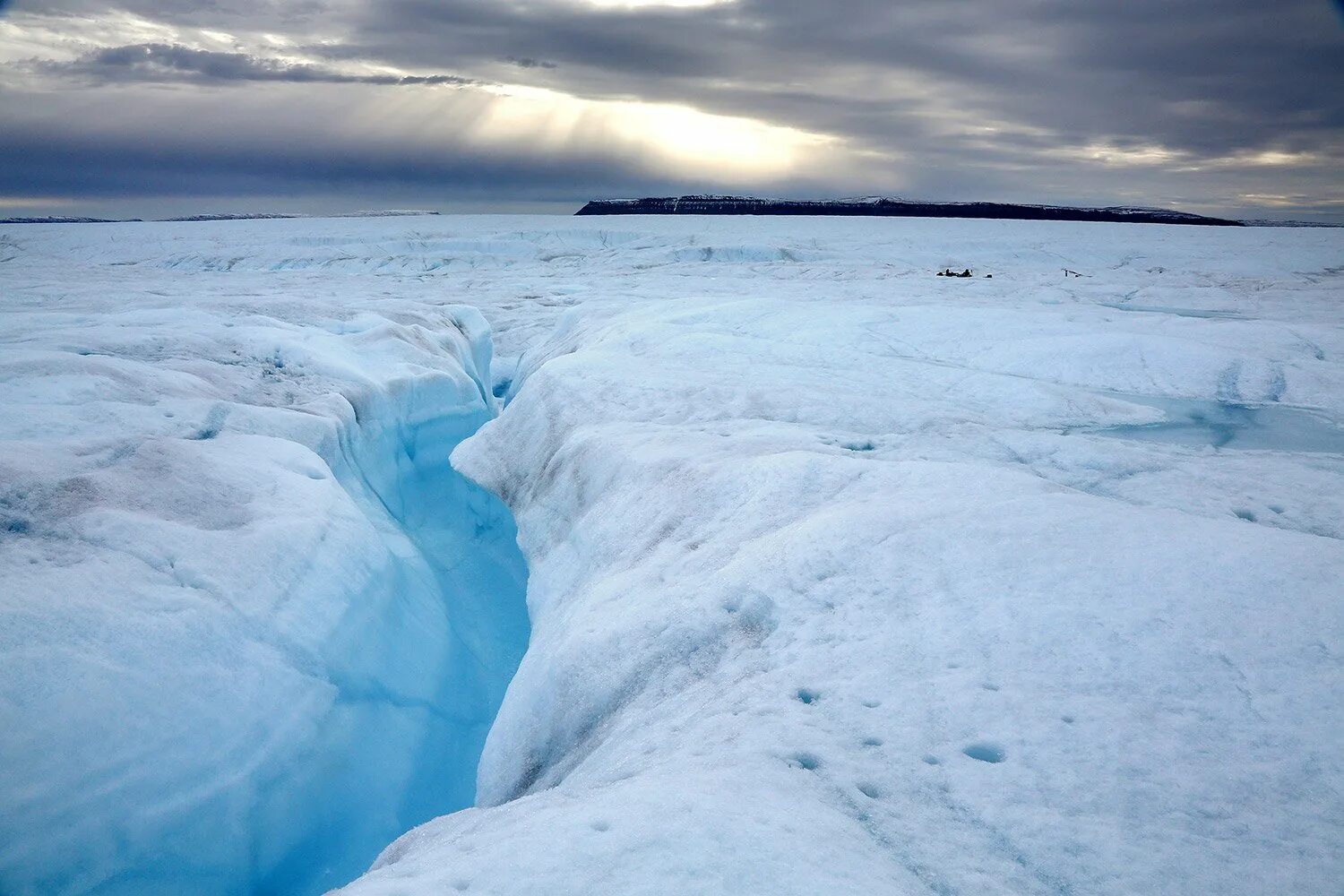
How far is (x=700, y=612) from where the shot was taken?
2.83 m

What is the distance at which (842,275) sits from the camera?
19.0 meters

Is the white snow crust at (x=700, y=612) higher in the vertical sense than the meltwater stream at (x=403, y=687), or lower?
higher

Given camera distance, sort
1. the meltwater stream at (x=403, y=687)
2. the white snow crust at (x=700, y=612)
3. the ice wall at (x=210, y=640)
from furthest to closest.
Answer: the meltwater stream at (x=403, y=687) < the ice wall at (x=210, y=640) < the white snow crust at (x=700, y=612)

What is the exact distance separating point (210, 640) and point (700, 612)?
218cm

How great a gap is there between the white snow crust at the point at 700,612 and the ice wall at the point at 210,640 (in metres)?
0.02

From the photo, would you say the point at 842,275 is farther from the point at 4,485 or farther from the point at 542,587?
the point at 4,485

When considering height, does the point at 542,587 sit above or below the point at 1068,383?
below

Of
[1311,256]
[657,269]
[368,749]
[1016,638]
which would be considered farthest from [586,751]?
[1311,256]

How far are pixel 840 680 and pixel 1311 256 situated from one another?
86.5ft

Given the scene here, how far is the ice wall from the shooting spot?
9.27 feet

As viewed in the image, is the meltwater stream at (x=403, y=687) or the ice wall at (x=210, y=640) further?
the meltwater stream at (x=403, y=687)

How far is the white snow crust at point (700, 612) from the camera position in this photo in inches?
68.5

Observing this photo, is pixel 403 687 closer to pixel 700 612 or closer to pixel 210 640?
pixel 210 640

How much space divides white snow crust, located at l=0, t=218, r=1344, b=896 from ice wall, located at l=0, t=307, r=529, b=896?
0.02 metres
